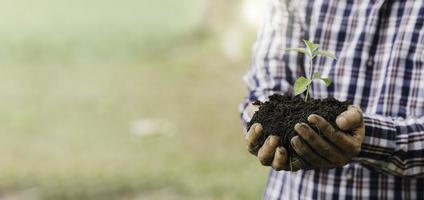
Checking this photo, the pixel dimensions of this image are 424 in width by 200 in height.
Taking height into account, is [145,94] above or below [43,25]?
below

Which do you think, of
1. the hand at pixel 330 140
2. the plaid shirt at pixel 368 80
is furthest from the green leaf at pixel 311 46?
the hand at pixel 330 140

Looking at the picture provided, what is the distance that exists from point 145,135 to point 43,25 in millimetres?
5131

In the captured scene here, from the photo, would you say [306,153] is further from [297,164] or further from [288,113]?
[288,113]

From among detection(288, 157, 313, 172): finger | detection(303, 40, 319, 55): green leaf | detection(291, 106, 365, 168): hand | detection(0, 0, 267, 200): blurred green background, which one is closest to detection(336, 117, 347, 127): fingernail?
detection(291, 106, 365, 168): hand

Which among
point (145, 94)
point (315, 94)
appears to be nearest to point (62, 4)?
point (145, 94)

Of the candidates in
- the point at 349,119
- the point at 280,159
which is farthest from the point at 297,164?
the point at 349,119

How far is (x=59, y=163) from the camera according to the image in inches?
229

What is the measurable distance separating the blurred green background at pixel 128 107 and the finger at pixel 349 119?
344 cm

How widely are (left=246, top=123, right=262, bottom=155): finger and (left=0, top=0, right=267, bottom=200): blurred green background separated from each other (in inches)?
133

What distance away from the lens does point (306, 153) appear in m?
1.58

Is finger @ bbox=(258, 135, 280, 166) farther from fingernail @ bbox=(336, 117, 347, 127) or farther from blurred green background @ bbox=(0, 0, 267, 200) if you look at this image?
blurred green background @ bbox=(0, 0, 267, 200)

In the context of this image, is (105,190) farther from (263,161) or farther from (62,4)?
(62,4)

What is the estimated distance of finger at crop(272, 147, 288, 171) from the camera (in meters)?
1.60

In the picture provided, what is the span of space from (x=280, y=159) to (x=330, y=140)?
11 centimetres
